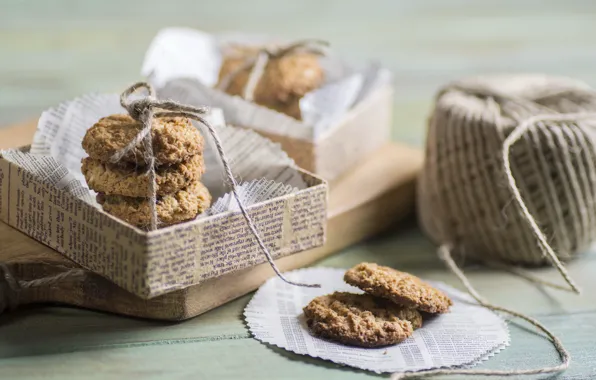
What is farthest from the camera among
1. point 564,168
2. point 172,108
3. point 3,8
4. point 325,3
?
point 325,3

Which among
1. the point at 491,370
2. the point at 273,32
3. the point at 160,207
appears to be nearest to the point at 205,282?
the point at 160,207

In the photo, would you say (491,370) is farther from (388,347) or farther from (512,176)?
Answer: (512,176)

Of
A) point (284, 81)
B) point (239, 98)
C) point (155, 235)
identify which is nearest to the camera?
point (155, 235)

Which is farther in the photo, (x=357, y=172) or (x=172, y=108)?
(x=357, y=172)

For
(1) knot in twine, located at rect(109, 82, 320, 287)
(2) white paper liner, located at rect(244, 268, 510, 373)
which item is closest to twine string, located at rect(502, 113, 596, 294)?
(2) white paper liner, located at rect(244, 268, 510, 373)

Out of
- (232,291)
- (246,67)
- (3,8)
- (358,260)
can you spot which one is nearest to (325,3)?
(3,8)

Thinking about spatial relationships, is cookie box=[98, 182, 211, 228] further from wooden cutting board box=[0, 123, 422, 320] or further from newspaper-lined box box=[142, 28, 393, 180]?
newspaper-lined box box=[142, 28, 393, 180]

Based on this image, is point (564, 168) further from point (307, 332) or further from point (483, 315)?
point (307, 332)
